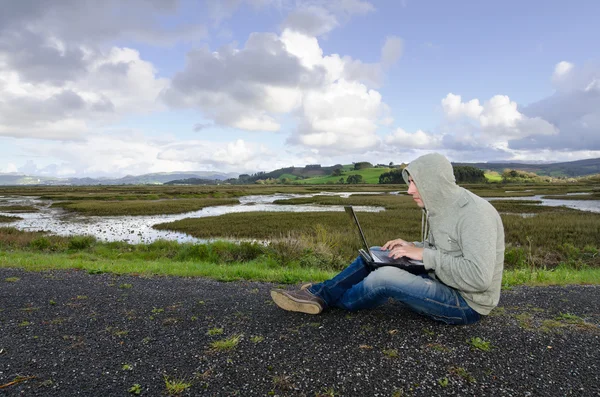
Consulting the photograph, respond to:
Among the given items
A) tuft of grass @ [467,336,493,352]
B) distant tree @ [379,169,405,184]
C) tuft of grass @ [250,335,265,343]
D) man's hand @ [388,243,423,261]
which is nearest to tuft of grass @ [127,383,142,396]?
tuft of grass @ [250,335,265,343]

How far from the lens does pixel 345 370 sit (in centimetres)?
374

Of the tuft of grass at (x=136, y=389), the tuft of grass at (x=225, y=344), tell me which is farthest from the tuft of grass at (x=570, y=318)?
the tuft of grass at (x=136, y=389)

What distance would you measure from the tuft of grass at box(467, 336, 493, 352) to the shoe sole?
1.92 m

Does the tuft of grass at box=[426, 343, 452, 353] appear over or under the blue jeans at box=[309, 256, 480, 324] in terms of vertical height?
under

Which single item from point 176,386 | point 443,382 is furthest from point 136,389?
point 443,382

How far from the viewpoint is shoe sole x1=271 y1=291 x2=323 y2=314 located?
4.77 m

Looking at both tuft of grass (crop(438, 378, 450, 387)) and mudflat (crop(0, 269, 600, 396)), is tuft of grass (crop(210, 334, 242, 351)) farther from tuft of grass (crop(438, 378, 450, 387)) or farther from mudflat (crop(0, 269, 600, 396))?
tuft of grass (crop(438, 378, 450, 387))

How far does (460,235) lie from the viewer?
3973 millimetres

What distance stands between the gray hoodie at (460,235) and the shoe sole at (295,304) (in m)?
1.63

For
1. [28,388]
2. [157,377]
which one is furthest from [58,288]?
[157,377]

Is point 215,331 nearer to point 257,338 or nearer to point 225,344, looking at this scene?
point 225,344

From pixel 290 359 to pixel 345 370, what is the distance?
0.64m

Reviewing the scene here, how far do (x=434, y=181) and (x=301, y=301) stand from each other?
2.39m

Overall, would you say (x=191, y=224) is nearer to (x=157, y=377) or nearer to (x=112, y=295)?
(x=112, y=295)
